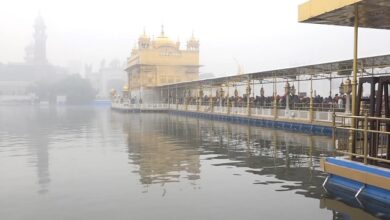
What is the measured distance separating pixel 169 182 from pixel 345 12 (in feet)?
17.2

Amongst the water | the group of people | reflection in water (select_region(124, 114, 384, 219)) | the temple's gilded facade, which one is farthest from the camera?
the temple's gilded facade

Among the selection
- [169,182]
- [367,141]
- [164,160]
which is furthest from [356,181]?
[164,160]

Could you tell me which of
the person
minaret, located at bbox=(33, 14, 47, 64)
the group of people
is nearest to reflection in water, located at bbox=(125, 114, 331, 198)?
the group of people

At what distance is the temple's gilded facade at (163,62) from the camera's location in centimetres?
6862

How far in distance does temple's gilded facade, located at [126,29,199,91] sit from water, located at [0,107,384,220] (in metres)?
52.0

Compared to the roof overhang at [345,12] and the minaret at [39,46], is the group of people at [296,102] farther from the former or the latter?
the minaret at [39,46]

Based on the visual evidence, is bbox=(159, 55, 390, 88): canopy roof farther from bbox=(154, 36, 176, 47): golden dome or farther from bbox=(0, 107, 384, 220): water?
bbox=(154, 36, 176, 47): golden dome

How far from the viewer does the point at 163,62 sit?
69.5m

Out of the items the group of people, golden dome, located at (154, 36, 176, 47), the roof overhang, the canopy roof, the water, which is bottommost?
the water

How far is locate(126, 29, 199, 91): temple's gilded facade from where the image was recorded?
68625mm

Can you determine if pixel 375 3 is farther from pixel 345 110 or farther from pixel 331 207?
pixel 345 110

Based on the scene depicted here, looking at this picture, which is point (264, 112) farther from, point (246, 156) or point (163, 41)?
point (163, 41)

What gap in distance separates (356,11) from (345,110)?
14.4 meters

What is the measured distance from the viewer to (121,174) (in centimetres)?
1112
